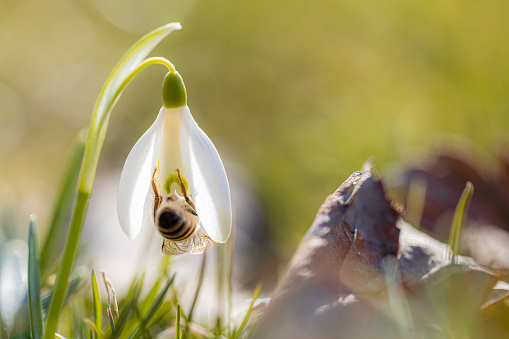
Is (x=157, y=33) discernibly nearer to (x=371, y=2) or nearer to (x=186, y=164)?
(x=186, y=164)

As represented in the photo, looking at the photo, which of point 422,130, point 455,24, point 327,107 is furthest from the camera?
point 327,107

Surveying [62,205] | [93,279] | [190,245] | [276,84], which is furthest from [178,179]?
[276,84]

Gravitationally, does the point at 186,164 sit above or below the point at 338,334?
above

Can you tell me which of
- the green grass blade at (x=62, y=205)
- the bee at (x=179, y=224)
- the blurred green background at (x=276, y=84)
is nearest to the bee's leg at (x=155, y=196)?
the bee at (x=179, y=224)

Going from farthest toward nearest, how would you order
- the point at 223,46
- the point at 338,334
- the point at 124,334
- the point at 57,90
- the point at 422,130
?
the point at 57,90 → the point at 223,46 → the point at 422,130 → the point at 124,334 → the point at 338,334

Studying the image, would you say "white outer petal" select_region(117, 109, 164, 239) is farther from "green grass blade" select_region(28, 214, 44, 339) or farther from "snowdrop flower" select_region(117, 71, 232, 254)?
"green grass blade" select_region(28, 214, 44, 339)

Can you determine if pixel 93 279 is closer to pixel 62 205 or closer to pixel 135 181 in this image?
pixel 135 181

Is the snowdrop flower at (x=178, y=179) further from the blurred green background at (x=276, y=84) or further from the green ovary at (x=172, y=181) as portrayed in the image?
the blurred green background at (x=276, y=84)

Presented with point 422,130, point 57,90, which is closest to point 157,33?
point 422,130
